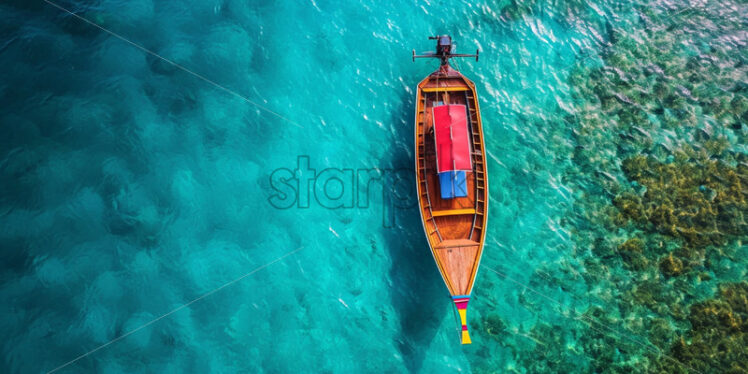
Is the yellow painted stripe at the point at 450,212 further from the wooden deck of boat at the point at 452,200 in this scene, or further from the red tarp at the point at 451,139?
the red tarp at the point at 451,139

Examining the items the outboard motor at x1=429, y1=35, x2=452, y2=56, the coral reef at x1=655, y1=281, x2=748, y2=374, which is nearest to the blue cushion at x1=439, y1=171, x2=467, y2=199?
the outboard motor at x1=429, y1=35, x2=452, y2=56

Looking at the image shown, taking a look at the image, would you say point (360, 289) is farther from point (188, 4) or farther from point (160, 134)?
point (188, 4)

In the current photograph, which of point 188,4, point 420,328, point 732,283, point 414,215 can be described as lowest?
point 420,328

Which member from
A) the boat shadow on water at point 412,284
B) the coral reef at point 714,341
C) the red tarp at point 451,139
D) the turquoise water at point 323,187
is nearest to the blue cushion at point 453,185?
the red tarp at point 451,139

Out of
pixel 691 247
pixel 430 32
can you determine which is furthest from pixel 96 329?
pixel 691 247

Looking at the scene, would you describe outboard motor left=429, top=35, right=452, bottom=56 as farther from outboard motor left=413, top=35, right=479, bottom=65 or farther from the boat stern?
the boat stern

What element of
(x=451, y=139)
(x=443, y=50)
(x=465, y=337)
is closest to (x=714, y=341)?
(x=465, y=337)
